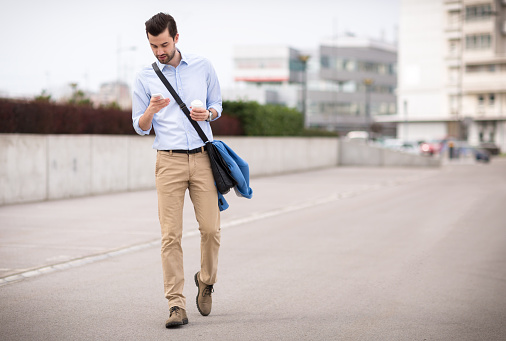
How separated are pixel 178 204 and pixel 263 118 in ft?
73.6

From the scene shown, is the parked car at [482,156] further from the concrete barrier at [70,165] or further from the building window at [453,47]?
the building window at [453,47]

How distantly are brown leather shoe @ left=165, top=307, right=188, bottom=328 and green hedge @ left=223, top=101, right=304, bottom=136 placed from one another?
2097 centimetres

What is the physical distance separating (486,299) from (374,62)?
118676mm

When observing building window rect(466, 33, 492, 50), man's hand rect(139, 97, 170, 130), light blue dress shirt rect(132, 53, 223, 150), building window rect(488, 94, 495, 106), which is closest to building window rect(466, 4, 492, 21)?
building window rect(466, 33, 492, 50)

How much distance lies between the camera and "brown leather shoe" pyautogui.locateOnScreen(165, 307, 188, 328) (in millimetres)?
4918

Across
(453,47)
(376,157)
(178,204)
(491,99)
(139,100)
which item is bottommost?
(376,157)

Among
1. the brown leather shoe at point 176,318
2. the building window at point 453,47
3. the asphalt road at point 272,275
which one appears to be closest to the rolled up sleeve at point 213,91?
the brown leather shoe at point 176,318

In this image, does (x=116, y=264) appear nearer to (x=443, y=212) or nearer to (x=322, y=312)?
(x=322, y=312)

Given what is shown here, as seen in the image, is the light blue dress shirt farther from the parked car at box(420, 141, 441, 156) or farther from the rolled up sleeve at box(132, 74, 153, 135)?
the parked car at box(420, 141, 441, 156)

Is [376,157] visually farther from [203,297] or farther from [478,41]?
[478,41]

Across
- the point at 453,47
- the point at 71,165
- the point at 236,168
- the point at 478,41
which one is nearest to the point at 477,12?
the point at 478,41

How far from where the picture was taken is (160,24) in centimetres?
482

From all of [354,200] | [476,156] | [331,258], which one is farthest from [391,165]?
[331,258]

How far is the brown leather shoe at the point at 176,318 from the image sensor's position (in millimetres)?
4918
